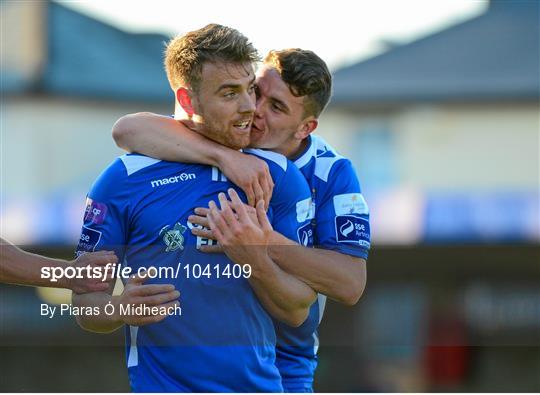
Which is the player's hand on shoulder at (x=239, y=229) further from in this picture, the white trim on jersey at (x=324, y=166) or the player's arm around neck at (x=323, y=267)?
the white trim on jersey at (x=324, y=166)

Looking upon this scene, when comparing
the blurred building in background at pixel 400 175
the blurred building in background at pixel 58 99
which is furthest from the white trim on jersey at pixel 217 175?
the blurred building in background at pixel 58 99

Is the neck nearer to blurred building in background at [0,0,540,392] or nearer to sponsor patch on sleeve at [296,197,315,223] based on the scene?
sponsor patch on sleeve at [296,197,315,223]

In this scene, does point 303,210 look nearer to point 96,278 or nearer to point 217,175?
point 217,175

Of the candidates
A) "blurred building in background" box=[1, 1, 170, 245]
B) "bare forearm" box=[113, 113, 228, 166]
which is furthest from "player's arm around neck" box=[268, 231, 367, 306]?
"blurred building in background" box=[1, 1, 170, 245]

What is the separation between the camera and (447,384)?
1287 centimetres

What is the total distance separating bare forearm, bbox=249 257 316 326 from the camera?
11.0ft

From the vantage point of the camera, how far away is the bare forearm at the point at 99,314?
3.38 metres

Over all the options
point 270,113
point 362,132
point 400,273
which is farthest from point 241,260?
point 362,132

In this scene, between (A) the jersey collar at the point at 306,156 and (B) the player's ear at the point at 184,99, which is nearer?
(B) the player's ear at the point at 184,99

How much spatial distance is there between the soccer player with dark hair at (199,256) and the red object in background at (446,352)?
944cm

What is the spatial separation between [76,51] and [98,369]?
1153 cm

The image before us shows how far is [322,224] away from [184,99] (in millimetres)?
704

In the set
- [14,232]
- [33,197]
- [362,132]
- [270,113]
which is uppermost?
[362,132]

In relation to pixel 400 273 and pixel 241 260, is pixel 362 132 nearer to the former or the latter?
pixel 400 273
